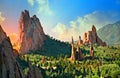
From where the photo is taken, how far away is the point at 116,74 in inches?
6476

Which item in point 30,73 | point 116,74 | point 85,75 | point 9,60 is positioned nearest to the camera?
point 9,60

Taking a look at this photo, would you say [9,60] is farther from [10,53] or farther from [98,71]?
[98,71]

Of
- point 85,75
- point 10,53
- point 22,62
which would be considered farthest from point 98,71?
point 10,53

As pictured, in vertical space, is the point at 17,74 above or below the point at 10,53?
below

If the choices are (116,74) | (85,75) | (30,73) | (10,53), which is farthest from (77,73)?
(10,53)

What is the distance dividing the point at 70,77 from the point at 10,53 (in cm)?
9714

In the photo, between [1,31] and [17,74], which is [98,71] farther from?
[17,74]

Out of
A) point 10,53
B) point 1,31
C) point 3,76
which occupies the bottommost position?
point 3,76

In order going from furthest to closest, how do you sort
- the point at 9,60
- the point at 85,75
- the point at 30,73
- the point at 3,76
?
the point at 85,75, the point at 30,73, the point at 9,60, the point at 3,76

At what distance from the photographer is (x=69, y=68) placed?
188 metres

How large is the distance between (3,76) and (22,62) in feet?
380

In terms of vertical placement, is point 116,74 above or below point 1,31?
below

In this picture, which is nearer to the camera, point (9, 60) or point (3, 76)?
point (3, 76)

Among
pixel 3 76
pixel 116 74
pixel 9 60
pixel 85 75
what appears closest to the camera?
pixel 3 76
